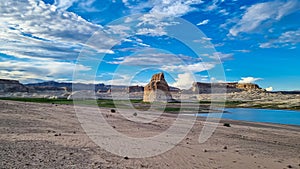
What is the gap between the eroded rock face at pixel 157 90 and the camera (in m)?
116

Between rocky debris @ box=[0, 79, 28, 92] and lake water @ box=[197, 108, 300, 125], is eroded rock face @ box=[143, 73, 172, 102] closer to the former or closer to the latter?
lake water @ box=[197, 108, 300, 125]

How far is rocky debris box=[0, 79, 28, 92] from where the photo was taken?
154 meters

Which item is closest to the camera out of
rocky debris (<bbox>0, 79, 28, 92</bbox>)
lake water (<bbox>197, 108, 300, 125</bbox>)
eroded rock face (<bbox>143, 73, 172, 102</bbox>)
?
lake water (<bbox>197, 108, 300, 125</bbox>)

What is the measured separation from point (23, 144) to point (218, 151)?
10179mm

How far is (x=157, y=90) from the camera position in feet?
387

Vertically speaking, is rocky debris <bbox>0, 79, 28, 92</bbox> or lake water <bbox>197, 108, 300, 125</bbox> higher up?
rocky debris <bbox>0, 79, 28, 92</bbox>

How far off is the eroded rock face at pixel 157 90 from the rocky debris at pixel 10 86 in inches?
3450

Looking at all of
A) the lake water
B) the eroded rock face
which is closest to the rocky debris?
the eroded rock face

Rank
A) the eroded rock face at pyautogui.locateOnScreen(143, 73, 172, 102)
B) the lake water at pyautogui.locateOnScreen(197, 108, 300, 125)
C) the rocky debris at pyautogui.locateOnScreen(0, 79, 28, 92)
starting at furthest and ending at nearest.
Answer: the rocky debris at pyautogui.locateOnScreen(0, 79, 28, 92) < the eroded rock face at pyautogui.locateOnScreen(143, 73, 172, 102) < the lake water at pyautogui.locateOnScreen(197, 108, 300, 125)

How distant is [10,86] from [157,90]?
9661 cm

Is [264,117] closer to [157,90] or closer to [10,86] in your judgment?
[157,90]

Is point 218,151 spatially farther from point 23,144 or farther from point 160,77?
point 160,77

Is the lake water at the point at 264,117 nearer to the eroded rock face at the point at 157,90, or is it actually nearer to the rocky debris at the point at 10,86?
the eroded rock face at the point at 157,90

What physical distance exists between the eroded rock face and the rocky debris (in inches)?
3450
